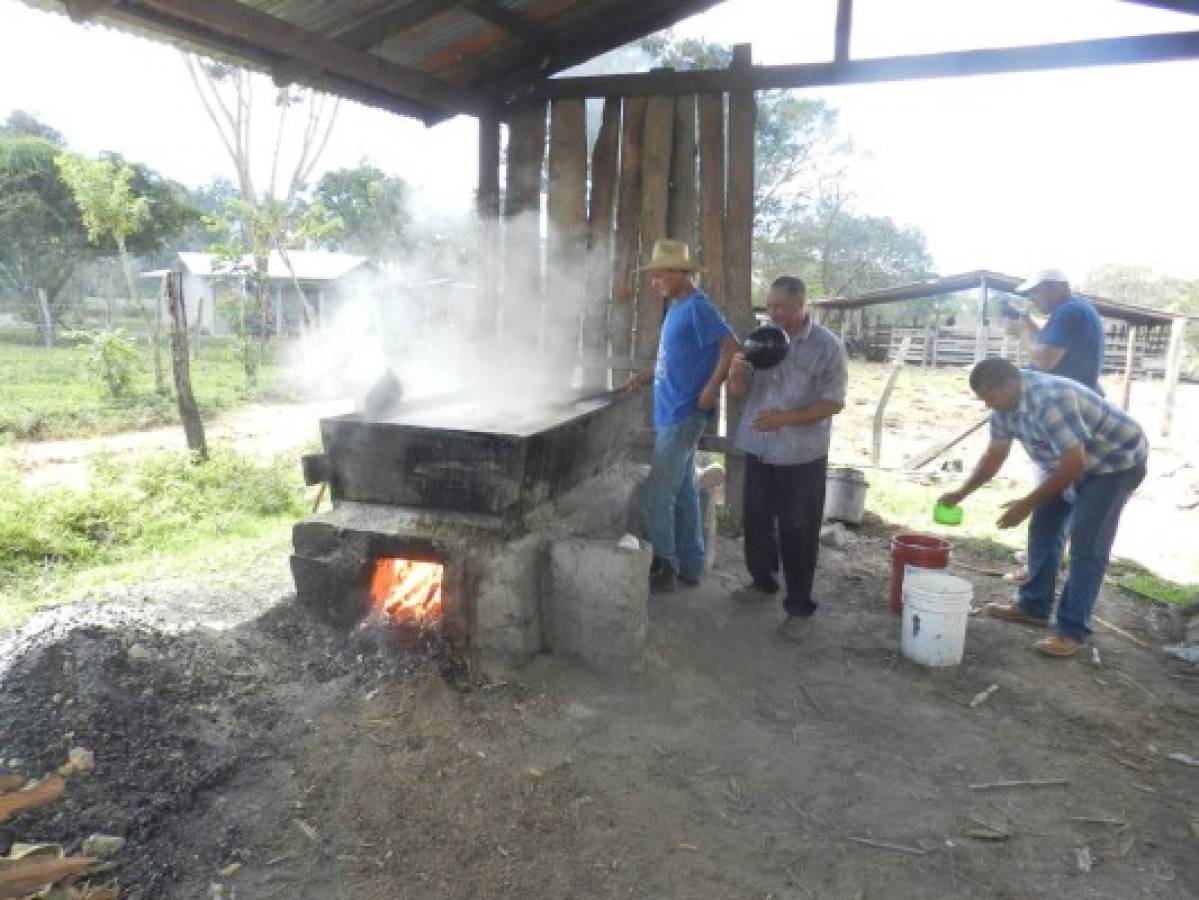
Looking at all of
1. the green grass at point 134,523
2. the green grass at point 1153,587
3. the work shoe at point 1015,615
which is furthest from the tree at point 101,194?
the green grass at point 1153,587

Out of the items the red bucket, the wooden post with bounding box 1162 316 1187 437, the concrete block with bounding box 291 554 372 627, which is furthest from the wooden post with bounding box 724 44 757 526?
the wooden post with bounding box 1162 316 1187 437

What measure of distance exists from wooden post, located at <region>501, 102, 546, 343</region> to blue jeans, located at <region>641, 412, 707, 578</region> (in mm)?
2315

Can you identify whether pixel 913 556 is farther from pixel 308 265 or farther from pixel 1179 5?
pixel 308 265

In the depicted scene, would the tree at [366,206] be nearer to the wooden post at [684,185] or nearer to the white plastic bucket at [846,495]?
the wooden post at [684,185]

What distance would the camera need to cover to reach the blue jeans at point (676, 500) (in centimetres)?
496

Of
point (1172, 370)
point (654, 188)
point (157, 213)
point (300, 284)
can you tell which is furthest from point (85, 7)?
point (157, 213)

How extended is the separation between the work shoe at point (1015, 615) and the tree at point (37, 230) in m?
25.1

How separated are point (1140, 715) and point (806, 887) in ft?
8.41

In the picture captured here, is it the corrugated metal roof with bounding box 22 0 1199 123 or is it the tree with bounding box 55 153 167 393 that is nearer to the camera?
the corrugated metal roof with bounding box 22 0 1199 123

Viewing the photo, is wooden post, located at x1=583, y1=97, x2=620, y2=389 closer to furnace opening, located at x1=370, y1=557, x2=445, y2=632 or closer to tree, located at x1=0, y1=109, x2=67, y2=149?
furnace opening, located at x1=370, y1=557, x2=445, y2=632

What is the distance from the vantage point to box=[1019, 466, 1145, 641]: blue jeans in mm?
4516

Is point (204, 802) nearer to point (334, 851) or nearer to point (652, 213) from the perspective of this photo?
point (334, 851)

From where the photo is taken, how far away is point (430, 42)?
5.66 meters

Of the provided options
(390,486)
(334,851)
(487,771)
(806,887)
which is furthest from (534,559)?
(806,887)
